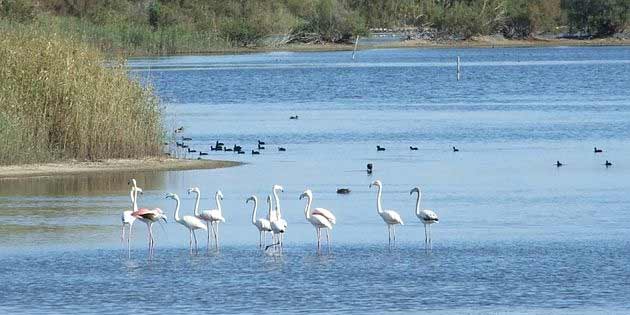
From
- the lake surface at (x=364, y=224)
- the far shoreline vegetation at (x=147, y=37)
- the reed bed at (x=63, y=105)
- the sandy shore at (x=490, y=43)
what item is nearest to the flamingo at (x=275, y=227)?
the lake surface at (x=364, y=224)

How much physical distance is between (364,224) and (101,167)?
8711 millimetres

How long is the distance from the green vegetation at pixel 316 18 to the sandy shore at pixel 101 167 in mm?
62017

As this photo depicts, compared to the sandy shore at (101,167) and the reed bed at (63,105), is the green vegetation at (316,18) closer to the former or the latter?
the sandy shore at (101,167)

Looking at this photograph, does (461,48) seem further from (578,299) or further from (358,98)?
(578,299)

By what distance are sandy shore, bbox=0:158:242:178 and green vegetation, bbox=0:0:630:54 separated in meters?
62.0

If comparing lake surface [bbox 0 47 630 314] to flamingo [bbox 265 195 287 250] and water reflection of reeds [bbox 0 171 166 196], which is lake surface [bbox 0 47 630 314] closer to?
water reflection of reeds [bbox 0 171 166 196]

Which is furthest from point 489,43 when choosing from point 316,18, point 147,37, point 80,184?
point 80,184

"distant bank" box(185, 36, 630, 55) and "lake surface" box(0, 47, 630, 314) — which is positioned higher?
"distant bank" box(185, 36, 630, 55)

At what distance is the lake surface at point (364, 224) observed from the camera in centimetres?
1745

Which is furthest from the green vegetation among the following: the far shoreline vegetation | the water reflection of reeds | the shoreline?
the water reflection of reeds

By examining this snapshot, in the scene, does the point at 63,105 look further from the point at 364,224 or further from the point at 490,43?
the point at 490,43

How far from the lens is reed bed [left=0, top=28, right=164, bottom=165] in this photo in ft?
99.9

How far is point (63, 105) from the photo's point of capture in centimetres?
3062

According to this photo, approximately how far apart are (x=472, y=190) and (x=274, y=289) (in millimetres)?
10751
